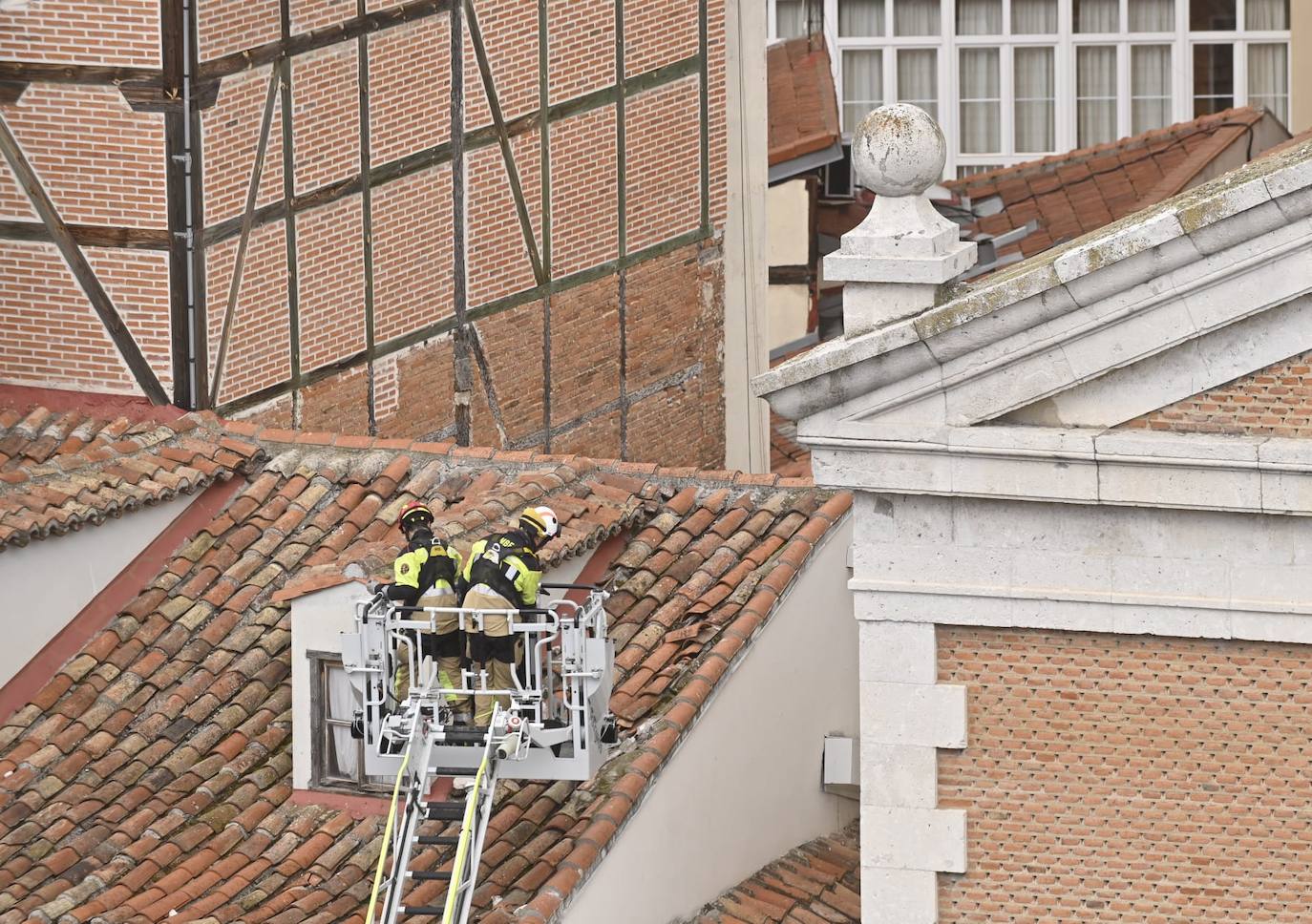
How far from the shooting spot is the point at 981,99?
4475cm

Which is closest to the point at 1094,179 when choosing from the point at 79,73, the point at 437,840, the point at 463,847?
the point at 79,73

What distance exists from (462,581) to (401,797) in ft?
5.22

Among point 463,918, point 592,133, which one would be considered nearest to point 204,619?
point 463,918

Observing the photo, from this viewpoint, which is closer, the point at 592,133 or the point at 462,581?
the point at 462,581

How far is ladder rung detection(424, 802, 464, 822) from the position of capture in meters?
16.4

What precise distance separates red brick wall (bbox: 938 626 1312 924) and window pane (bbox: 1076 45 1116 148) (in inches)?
1187

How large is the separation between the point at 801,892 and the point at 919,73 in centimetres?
2796

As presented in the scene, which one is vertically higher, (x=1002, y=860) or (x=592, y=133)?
(x=592, y=133)

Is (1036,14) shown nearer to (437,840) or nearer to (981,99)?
(981,99)

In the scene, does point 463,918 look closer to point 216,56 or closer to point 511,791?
point 511,791

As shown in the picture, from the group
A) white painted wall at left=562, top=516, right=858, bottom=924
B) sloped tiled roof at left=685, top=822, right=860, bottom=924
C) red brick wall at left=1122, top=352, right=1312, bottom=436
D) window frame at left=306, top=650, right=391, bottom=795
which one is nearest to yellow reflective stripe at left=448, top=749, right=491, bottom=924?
white painted wall at left=562, top=516, right=858, bottom=924

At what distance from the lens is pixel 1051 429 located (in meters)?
14.7

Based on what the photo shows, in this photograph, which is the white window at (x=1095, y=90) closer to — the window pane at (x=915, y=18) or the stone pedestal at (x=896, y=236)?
the window pane at (x=915, y=18)

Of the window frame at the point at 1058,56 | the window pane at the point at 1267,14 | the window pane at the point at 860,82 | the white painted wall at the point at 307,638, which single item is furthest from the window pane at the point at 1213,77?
A: the white painted wall at the point at 307,638
